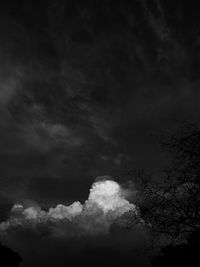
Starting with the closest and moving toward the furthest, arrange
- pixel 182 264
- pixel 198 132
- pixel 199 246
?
pixel 198 132 → pixel 199 246 → pixel 182 264

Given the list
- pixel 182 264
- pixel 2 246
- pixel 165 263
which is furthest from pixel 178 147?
pixel 2 246

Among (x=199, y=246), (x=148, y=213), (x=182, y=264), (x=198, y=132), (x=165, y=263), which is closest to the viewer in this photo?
(x=198, y=132)

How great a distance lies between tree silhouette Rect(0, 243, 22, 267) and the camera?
5712 cm

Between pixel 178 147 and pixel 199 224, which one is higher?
pixel 178 147

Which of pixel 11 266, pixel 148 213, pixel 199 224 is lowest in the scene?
pixel 199 224

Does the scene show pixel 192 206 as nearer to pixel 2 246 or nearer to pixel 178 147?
pixel 178 147

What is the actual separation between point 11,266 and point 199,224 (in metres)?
53.9

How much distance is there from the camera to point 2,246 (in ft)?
190

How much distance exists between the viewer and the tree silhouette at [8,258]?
57.1 m

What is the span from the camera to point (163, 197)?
15531 mm

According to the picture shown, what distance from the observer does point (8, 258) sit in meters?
58.4

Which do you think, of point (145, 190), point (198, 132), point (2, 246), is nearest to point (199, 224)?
point (145, 190)

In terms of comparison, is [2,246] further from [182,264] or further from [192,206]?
[192,206]

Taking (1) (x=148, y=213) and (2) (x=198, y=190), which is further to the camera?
(1) (x=148, y=213)
